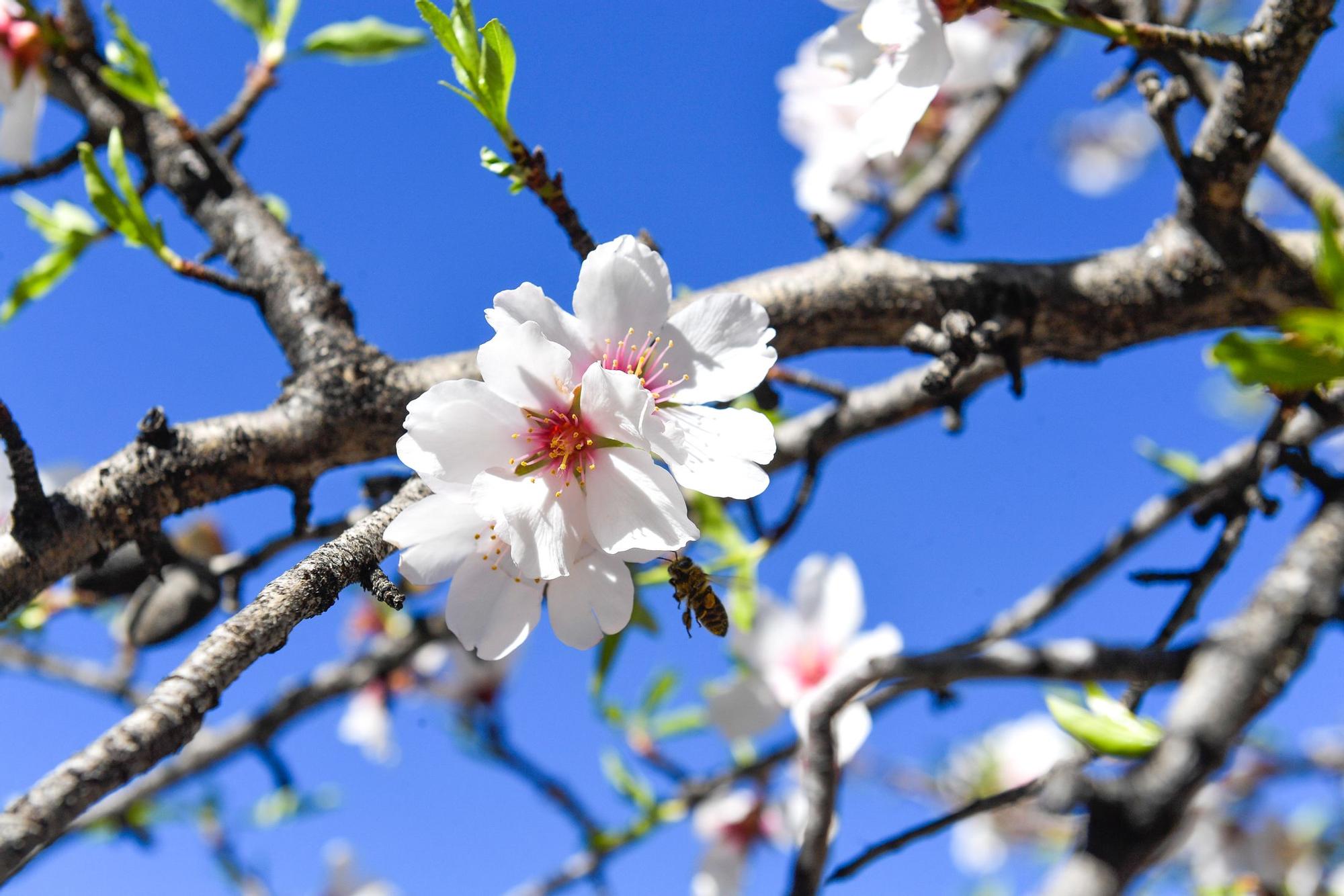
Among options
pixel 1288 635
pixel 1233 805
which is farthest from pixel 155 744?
pixel 1233 805

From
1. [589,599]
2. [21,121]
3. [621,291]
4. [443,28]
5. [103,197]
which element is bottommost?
[589,599]

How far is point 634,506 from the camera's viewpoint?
0.92 m

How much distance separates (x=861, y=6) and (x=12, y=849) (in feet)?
4.08

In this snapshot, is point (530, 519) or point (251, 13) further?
point (251, 13)

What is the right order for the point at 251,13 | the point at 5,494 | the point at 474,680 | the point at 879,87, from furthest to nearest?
1. the point at 474,680
2. the point at 251,13
3. the point at 879,87
4. the point at 5,494

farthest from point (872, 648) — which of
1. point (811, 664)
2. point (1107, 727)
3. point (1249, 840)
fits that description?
point (1249, 840)

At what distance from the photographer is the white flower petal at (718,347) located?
1011 millimetres

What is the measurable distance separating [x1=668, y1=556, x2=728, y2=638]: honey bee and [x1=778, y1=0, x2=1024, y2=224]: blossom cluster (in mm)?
554

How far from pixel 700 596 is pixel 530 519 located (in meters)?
0.28

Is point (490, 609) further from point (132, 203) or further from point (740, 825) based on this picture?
point (740, 825)

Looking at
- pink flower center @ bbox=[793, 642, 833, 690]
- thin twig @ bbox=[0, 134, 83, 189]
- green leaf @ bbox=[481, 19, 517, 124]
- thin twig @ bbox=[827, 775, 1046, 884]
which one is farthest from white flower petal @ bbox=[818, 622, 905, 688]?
thin twig @ bbox=[0, 134, 83, 189]

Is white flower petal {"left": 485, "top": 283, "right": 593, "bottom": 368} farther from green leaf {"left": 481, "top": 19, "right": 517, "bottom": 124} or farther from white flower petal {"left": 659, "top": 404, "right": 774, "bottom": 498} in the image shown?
green leaf {"left": 481, "top": 19, "right": 517, "bottom": 124}

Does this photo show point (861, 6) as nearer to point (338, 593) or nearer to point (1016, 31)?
point (338, 593)

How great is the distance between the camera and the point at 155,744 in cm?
68
